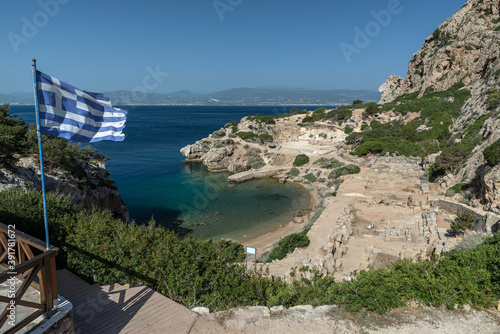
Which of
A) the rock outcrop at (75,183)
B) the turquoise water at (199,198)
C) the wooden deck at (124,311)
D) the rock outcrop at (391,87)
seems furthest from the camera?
the rock outcrop at (391,87)

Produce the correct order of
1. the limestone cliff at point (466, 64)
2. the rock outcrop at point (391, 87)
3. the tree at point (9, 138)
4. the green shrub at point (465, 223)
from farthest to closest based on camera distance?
the rock outcrop at point (391, 87), the limestone cliff at point (466, 64), the green shrub at point (465, 223), the tree at point (9, 138)

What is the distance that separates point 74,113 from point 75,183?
484 inches

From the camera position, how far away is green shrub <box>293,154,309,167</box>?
39.2 m

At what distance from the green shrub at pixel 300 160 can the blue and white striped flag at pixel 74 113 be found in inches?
1343

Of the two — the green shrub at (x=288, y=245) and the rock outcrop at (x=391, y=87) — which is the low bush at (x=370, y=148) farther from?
the rock outcrop at (x=391, y=87)

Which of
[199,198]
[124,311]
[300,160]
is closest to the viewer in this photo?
[124,311]

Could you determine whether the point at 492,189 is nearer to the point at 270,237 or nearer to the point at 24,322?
the point at 270,237

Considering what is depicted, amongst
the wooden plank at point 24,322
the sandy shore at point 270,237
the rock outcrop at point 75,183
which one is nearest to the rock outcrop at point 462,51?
the sandy shore at point 270,237

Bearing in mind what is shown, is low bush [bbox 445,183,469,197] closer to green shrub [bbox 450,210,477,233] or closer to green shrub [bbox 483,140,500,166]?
green shrub [bbox 483,140,500,166]

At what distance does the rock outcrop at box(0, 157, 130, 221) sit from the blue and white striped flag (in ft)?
20.1

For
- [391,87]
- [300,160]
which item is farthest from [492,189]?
[391,87]

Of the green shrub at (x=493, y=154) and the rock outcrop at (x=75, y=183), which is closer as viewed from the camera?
the rock outcrop at (x=75, y=183)

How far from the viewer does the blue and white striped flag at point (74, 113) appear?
17.0 ft

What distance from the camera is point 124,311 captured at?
18.5 feet
